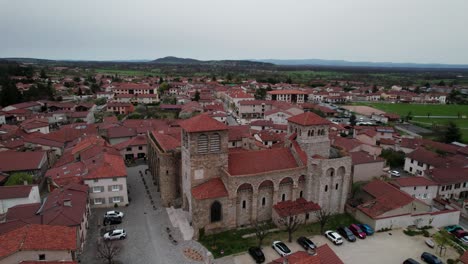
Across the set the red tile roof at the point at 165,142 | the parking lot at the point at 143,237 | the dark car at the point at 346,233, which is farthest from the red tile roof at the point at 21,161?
the dark car at the point at 346,233

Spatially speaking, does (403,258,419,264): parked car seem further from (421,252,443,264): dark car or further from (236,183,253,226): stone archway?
(236,183,253,226): stone archway

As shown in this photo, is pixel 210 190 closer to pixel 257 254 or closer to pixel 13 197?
pixel 257 254

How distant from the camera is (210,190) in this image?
118ft

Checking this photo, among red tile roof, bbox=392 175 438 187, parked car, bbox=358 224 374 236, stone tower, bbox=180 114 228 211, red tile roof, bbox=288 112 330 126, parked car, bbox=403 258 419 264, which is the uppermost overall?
red tile roof, bbox=288 112 330 126

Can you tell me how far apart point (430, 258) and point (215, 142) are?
26.1 meters

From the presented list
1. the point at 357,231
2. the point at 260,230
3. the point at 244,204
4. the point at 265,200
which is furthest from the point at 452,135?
the point at 244,204

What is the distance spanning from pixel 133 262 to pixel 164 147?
59.7 ft

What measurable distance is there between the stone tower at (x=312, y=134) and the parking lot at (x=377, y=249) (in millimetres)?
11273

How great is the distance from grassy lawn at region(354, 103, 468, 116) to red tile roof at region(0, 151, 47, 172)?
131016mm

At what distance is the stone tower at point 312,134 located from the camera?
132 ft

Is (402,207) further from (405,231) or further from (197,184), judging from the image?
(197,184)

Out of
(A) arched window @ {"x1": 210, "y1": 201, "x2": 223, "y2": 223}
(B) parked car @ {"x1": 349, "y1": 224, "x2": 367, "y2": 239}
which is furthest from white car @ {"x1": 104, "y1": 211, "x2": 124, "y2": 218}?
(B) parked car @ {"x1": 349, "y1": 224, "x2": 367, "y2": 239}

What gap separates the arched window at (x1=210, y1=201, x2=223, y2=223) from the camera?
3600cm

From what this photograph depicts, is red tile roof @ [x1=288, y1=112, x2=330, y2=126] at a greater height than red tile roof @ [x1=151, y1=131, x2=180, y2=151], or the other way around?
red tile roof @ [x1=288, y1=112, x2=330, y2=126]
